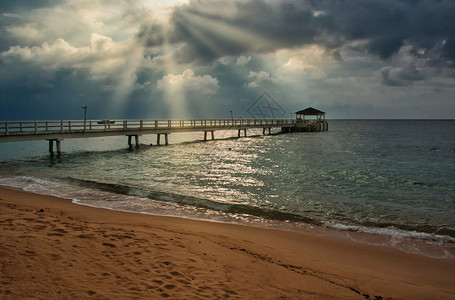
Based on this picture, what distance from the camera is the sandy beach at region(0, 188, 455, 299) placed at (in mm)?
3740

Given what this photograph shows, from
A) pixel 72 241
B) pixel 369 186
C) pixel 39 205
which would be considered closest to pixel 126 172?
Result: pixel 39 205

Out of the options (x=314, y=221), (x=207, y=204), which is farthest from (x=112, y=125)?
(x=314, y=221)

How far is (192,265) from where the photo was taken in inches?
181

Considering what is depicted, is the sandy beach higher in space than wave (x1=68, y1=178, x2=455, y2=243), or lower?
higher

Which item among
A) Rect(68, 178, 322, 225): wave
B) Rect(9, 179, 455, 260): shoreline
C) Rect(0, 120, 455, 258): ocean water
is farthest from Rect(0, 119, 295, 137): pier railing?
Rect(9, 179, 455, 260): shoreline

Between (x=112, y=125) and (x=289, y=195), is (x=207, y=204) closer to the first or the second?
(x=289, y=195)

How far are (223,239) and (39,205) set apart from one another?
6.61 meters

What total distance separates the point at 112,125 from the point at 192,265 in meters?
30.7

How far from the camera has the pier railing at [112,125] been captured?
78.1 feet

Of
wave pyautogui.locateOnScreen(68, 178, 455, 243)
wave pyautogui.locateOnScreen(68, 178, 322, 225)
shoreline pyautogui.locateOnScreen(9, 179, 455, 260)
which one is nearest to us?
shoreline pyautogui.locateOnScreen(9, 179, 455, 260)

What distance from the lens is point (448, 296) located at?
443 cm

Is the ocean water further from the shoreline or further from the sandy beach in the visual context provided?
the sandy beach

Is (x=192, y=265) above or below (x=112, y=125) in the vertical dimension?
below

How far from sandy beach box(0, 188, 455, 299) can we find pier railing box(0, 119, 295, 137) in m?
20.1
